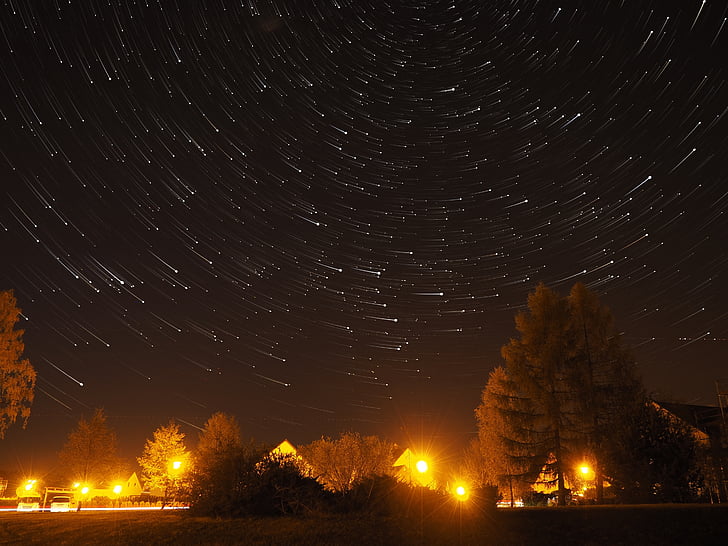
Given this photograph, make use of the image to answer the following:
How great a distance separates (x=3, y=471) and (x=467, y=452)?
86815 millimetres

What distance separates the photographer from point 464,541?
13.2 m

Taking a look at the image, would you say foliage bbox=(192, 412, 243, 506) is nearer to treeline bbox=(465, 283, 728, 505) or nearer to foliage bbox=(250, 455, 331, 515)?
foliage bbox=(250, 455, 331, 515)

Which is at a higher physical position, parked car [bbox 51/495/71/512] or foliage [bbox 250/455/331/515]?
foliage [bbox 250/455/331/515]

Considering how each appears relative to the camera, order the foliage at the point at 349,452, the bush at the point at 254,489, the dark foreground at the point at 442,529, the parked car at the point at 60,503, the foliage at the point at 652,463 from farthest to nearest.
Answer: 1. the foliage at the point at 349,452
2. the parked car at the point at 60,503
3. the foliage at the point at 652,463
4. the bush at the point at 254,489
5. the dark foreground at the point at 442,529

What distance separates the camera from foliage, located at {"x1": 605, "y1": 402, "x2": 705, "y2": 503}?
66.8 feet

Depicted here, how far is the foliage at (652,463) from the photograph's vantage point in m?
20.4

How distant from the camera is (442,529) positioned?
13539 mm

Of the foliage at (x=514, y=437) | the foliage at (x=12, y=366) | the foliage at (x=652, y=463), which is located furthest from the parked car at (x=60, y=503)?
the foliage at (x=652, y=463)

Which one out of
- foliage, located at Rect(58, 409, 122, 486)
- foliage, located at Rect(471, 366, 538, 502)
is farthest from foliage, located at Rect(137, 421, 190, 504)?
foliage, located at Rect(471, 366, 538, 502)

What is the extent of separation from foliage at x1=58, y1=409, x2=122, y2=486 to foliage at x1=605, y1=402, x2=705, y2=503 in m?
52.6

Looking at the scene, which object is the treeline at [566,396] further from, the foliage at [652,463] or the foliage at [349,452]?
the foliage at [349,452]

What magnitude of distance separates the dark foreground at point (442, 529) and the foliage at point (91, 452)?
48.3m

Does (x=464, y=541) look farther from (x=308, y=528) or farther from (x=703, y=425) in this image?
(x=703, y=425)

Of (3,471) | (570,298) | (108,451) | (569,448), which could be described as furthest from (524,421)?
(3,471)
